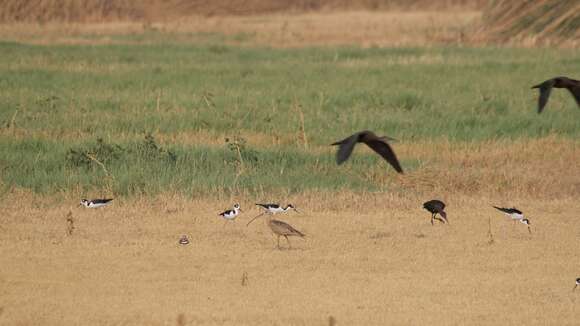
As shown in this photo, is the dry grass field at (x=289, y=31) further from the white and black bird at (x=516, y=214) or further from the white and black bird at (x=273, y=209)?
the white and black bird at (x=516, y=214)

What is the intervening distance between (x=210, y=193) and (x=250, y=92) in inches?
309

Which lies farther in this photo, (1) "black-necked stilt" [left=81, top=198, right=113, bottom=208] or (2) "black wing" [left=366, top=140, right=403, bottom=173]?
(1) "black-necked stilt" [left=81, top=198, right=113, bottom=208]

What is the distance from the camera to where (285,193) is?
38.8 ft

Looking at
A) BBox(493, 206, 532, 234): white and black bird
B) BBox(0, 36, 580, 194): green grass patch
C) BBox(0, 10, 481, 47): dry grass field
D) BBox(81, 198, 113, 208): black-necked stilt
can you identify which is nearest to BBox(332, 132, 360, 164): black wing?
BBox(493, 206, 532, 234): white and black bird

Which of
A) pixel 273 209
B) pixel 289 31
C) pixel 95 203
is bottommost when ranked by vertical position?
pixel 289 31

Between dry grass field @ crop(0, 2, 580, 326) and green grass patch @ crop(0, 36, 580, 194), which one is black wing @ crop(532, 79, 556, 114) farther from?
green grass patch @ crop(0, 36, 580, 194)

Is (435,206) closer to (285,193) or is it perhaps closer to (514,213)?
(514,213)

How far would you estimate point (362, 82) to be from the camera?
21109 millimetres

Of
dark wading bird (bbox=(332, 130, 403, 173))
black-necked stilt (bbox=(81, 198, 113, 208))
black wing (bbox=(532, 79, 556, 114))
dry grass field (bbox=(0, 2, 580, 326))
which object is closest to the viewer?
dark wading bird (bbox=(332, 130, 403, 173))

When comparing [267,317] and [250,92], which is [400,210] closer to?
[267,317]

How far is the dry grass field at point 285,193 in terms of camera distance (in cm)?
796

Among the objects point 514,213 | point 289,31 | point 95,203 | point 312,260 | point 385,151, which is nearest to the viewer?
point 385,151

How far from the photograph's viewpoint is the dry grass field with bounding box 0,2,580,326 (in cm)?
796

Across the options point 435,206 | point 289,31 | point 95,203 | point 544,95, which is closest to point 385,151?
point 544,95
